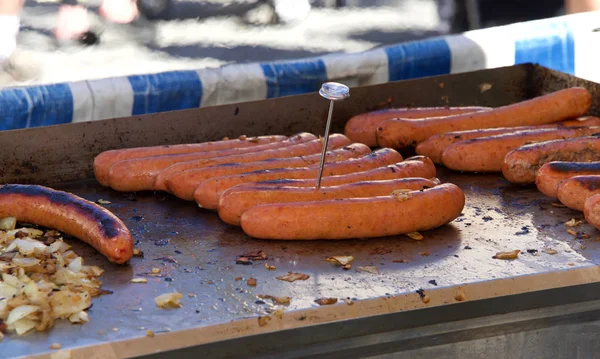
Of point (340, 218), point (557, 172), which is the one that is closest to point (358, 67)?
point (557, 172)

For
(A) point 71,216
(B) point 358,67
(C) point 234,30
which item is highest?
(B) point 358,67

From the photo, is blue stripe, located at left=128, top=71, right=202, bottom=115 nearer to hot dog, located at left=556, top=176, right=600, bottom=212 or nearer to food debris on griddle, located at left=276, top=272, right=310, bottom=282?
food debris on griddle, located at left=276, top=272, right=310, bottom=282

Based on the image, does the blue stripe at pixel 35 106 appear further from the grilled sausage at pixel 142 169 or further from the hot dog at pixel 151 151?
the grilled sausage at pixel 142 169

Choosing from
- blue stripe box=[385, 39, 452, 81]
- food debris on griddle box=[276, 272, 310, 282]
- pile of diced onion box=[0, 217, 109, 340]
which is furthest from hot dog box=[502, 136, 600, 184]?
pile of diced onion box=[0, 217, 109, 340]

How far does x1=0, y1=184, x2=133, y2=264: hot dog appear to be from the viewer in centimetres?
334

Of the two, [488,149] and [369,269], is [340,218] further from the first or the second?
[488,149]

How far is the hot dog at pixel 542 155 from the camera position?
14.1ft

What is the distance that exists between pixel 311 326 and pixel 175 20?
9.21 metres

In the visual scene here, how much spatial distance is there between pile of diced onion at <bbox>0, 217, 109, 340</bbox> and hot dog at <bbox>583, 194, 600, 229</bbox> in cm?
215

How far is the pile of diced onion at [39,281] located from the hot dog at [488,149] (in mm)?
2114

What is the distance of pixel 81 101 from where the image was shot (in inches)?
201

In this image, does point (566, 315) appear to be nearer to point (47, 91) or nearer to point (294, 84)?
point (294, 84)

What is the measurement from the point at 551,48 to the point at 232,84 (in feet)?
8.41

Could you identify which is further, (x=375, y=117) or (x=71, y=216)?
(x=375, y=117)
